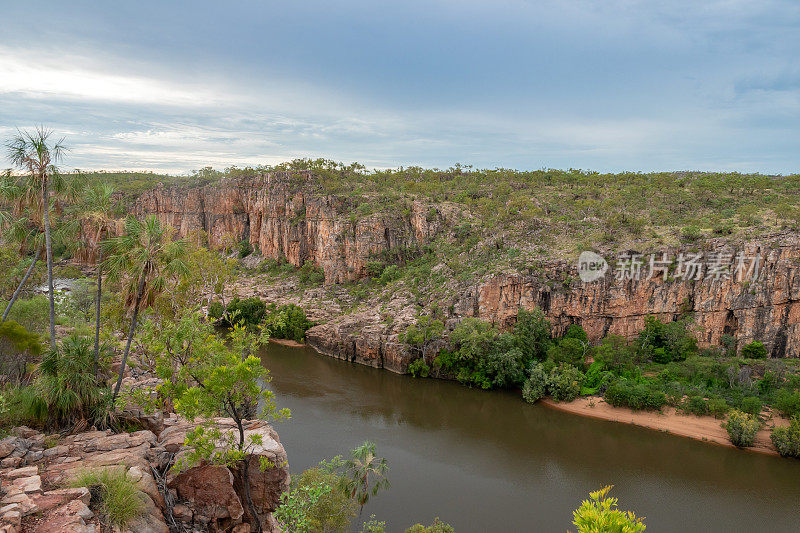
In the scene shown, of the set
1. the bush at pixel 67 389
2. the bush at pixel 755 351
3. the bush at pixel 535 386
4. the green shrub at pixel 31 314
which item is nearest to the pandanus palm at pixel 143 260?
the bush at pixel 67 389

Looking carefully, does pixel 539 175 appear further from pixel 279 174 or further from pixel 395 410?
pixel 395 410

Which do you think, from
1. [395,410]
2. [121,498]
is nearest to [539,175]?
[395,410]

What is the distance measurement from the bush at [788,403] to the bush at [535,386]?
13.3m

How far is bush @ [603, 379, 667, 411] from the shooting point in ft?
89.5

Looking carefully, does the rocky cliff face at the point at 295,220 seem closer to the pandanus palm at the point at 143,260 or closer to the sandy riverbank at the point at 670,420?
the sandy riverbank at the point at 670,420

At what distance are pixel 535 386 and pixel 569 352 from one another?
495 centimetres

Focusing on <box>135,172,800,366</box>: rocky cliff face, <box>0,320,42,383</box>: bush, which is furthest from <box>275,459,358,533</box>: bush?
<box>135,172,800,366</box>: rocky cliff face

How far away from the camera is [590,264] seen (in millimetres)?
34594

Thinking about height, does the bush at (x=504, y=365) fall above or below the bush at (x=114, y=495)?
below

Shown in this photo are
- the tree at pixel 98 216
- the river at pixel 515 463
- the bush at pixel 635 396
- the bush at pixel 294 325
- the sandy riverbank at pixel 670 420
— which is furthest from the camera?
the bush at pixel 294 325

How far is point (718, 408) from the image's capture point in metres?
26.0

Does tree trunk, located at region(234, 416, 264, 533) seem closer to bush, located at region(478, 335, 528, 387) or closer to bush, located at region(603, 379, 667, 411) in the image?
bush, located at region(478, 335, 528, 387)

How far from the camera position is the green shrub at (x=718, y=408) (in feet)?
85.1

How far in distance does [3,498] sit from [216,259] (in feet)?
48.7
